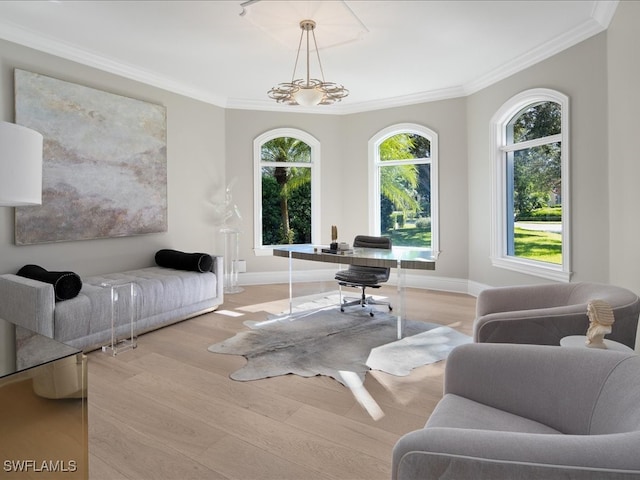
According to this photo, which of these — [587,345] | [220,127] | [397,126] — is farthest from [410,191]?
[587,345]

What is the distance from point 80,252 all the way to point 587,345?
178 inches

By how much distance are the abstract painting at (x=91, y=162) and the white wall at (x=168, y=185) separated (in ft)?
0.36

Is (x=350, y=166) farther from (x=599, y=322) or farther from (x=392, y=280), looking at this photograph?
(x=599, y=322)

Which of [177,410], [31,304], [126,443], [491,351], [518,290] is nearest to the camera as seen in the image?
[491,351]

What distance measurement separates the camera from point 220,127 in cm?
602

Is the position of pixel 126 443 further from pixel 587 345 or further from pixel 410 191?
pixel 410 191

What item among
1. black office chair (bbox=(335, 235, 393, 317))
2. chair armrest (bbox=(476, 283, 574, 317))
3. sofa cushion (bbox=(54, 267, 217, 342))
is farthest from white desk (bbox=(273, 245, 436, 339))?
sofa cushion (bbox=(54, 267, 217, 342))

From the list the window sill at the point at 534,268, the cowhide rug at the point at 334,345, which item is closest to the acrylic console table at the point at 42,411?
the cowhide rug at the point at 334,345

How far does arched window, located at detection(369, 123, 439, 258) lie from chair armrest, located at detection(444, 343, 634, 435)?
14.6 ft

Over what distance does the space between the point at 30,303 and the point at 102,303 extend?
525 mm

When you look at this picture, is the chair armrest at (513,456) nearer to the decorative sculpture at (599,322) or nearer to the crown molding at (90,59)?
the decorative sculpture at (599,322)

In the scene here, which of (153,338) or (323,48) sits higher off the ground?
→ (323,48)

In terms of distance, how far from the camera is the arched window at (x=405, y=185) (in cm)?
598

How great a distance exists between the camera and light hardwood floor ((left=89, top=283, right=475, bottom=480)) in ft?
6.08
